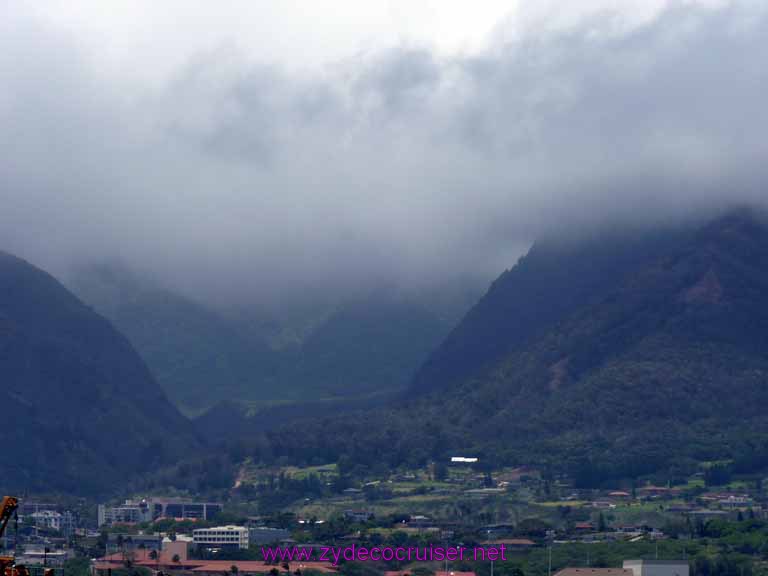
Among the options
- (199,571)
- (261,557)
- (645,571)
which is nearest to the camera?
(645,571)

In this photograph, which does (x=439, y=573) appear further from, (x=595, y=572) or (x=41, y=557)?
(x=41, y=557)

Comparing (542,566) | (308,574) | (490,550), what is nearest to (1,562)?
(308,574)

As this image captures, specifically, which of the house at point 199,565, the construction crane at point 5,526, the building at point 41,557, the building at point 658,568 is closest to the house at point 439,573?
the house at point 199,565

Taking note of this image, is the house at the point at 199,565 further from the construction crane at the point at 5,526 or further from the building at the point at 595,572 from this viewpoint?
the construction crane at the point at 5,526

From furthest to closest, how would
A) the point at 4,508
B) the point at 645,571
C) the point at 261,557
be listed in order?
the point at 261,557 < the point at 645,571 < the point at 4,508

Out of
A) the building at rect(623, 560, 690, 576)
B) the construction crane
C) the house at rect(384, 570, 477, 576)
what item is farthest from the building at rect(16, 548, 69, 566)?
the construction crane

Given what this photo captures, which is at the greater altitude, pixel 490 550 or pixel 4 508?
pixel 490 550

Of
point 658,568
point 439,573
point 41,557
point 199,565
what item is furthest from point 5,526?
point 41,557

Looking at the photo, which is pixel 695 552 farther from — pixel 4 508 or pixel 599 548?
pixel 4 508

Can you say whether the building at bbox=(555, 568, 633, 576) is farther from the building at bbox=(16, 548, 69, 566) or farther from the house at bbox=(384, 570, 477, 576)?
the building at bbox=(16, 548, 69, 566)
